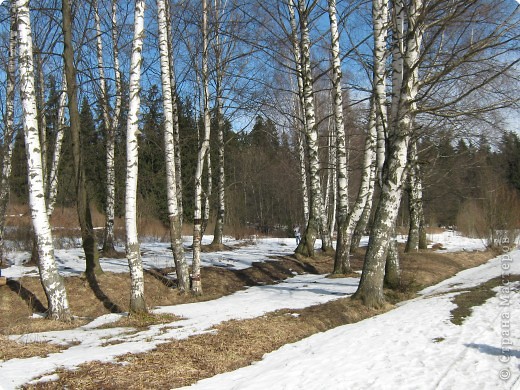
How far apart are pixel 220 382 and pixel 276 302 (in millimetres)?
4817

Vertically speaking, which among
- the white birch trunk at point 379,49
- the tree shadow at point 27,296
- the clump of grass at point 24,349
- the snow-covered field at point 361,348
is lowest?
the snow-covered field at point 361,348

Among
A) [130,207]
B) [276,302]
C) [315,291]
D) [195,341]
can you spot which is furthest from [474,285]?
[130,207]

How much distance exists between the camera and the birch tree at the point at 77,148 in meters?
9.98

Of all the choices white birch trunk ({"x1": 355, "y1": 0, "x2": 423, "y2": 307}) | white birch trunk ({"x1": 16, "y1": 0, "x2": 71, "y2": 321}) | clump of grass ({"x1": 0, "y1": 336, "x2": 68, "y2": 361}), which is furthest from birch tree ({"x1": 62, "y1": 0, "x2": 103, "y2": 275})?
white birch trunk ({"x1": 355, "y1": 0, "x2": 423, "y2": 307})

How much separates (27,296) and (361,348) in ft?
23.4

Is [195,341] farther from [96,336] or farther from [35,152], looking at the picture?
[35,152]

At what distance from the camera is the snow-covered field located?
4738 millimetres

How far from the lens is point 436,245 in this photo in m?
23.3

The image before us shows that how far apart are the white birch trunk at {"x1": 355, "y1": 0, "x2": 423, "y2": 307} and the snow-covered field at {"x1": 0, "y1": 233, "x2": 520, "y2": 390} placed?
29.6 inches

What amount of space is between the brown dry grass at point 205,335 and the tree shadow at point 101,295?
6 centimetres

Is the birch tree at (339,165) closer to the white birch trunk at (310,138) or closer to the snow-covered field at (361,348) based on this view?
the white birch trunk at (310,138)

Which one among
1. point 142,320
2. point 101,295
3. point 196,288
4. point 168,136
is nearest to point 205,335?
point 142,320

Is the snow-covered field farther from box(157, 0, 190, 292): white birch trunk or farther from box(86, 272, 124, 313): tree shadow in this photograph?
box(157, 0, 190, 292): white birch trunk

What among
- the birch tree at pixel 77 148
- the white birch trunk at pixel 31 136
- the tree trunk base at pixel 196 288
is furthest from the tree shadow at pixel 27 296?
the tree trunk base at pixel 196 288
